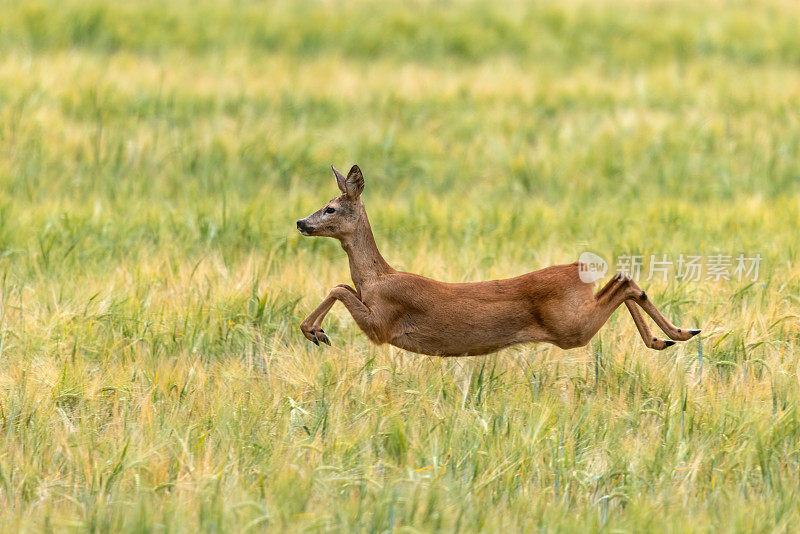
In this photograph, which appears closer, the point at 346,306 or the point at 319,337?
the point at 346,306

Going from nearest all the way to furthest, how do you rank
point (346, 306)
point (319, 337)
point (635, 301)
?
1. point (346, 306)
2. point (319, 337)
3. point (635, 301)

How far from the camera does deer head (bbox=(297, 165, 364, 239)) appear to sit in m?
4.97

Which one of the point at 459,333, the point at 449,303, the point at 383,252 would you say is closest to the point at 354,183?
the point at 449,303

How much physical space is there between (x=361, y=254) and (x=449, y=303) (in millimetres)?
480

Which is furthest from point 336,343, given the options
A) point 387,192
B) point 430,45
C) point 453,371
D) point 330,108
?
point 430,45

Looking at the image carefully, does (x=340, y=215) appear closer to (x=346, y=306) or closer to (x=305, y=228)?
(x=305, y=228)

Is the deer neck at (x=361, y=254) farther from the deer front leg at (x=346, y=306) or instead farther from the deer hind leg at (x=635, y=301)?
the deer hind leg at (x=635, y=301)

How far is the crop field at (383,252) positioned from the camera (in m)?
4.37

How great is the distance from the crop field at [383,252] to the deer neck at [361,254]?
0.62m

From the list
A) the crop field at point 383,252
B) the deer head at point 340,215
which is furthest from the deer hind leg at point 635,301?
the deer head at point 340,215

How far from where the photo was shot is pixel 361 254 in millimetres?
5027

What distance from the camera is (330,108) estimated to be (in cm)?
1256

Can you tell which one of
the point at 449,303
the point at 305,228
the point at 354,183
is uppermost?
the point at 354,183

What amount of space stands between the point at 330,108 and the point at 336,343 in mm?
6893
